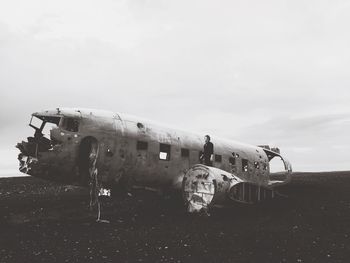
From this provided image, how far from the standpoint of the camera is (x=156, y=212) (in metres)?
17.2

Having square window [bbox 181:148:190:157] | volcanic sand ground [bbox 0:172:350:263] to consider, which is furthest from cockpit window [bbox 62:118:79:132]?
square window [bbox 181:148:190:157]

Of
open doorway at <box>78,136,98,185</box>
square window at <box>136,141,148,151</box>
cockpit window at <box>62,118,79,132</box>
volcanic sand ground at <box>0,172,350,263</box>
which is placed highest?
cockpit window at <box>62,118,79,132</box>

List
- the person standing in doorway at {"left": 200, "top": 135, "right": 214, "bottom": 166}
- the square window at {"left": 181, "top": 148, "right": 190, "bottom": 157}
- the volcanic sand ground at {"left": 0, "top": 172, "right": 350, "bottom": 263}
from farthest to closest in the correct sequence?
the person standing in doorway at {"left": 200, "top": 135, "right": 214, "bottom": 166} < the square window at {"left": 181, "top": 148, "right": 190, "bottom": 157} < the volcanic sand ground at {"left": 0, "top": 172, "right": 350, "bottom": 263}

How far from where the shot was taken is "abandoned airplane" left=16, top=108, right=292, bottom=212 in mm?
13648

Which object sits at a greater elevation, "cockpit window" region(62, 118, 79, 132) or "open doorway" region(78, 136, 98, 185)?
"cockpit window" region(62, 118, 79, 132)

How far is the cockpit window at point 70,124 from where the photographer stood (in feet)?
45.7

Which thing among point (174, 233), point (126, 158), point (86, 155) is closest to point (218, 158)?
point (126, 158)

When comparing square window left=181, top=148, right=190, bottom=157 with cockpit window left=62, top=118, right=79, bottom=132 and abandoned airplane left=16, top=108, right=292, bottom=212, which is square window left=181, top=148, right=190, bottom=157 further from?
cockpit window left=62, top=118, right=79, bottom=132

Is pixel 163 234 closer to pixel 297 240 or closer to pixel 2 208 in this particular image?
pixel 297 240

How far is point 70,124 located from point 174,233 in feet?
18.5

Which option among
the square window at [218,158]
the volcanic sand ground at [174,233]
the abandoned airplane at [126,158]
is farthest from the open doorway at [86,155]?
the square window at [218,158]

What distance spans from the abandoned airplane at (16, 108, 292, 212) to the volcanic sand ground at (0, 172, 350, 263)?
102cm

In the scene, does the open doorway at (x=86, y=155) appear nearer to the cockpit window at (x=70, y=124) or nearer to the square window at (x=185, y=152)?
the cockpit window at (x=70, y=124)

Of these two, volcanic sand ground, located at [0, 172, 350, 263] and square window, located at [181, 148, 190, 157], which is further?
square window, located at [181, 148, 190, 157]
